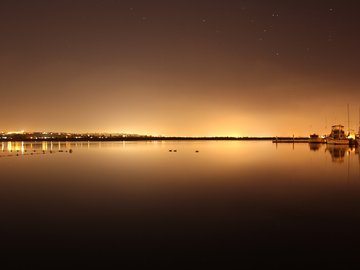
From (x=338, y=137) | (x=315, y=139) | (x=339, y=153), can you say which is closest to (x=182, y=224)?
(x=339, y=153)

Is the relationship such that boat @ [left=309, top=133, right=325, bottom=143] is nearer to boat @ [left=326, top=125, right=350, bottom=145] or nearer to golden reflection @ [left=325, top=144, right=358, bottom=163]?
boat @ [left=326, top=125, right=350, bottom=145]

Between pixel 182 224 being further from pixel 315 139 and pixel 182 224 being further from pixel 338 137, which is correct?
pixel 315 139

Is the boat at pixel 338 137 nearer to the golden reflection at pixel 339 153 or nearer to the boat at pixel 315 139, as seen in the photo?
the golden reflection at pixel 339 153

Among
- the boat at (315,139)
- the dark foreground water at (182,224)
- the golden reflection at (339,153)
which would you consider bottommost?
the dark foreground water at (182,224)

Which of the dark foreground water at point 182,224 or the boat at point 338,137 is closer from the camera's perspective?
the dark foreground water at point 182,224

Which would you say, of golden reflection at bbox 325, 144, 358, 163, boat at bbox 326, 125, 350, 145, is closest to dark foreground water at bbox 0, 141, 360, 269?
golden reflection at bbox 325, 144, 358, 163

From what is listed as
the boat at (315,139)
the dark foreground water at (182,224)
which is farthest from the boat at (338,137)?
the dark foreground water at (182,224)

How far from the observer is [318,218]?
13.2 m

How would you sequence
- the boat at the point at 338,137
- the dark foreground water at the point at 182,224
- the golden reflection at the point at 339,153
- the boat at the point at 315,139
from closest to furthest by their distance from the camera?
the dark foreground water at the point at 182,224 < the golden reflection at the point at 339,153 < the boat at the point at 338,137 < the boat at the point at 315,139

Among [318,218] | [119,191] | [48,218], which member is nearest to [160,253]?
[48,218]

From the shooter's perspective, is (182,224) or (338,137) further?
(338,137)

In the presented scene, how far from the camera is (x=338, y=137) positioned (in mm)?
93312

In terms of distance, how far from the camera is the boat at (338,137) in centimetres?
9169

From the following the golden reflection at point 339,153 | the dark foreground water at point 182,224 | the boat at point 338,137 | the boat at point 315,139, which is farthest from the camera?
the boat at point 315,139
